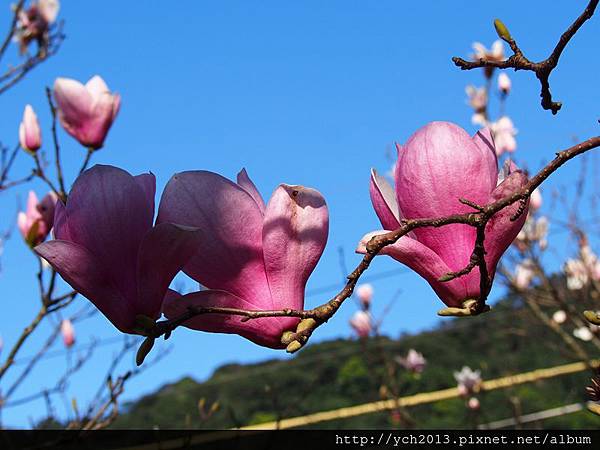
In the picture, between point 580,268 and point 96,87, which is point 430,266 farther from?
point 580,268

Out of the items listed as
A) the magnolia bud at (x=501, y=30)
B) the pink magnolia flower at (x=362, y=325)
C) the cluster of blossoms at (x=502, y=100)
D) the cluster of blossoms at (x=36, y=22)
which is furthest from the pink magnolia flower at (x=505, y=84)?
the magnolia bud at (x=501, y=30)

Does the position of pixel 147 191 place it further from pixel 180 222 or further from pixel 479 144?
pixel 479 144

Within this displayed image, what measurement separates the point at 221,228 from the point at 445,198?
0.28 m

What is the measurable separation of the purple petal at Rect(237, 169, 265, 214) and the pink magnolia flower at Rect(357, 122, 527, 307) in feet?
0.44

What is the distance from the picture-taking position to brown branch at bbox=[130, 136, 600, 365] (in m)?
0.79

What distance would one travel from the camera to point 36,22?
3.96 metres

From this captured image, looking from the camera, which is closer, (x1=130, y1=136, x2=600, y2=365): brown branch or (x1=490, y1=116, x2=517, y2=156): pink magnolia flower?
(x1=130, y1=136, x2=600, y2=365): brown branch

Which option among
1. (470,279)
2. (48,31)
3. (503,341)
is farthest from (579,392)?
(470,279)

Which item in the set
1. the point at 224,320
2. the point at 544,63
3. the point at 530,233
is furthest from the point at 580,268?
the point at 224,320

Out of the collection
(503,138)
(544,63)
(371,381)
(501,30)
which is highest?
(503,138)

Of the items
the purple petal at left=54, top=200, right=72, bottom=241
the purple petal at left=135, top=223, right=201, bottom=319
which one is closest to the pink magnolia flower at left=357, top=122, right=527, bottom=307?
the purple petal at left=135, top=223, right=201, bottom=319

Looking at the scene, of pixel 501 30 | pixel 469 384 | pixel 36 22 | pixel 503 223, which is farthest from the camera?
pixel 469 384

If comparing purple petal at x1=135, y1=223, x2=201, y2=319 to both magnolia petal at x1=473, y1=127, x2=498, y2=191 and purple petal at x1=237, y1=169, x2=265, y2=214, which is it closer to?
purple petal at x1=237, y1=169, x2=265, y2=214

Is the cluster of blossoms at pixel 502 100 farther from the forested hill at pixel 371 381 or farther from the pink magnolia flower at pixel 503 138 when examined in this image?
the forested hill at pixel 371 381
